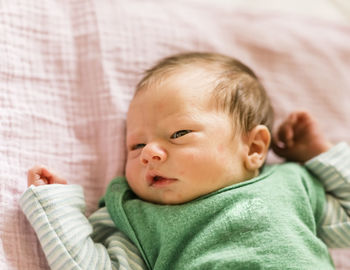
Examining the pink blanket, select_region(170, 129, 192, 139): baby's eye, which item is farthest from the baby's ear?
the pink blanket

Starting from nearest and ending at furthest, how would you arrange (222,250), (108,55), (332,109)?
(222,250)
(108,55)
(332,109)

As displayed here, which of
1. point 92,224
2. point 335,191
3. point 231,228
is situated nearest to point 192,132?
point 231,228

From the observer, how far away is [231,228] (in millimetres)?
1160

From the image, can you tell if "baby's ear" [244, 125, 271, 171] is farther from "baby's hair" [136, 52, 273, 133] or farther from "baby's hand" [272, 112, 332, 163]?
"baby's hand" [272, 112, 332, 163]

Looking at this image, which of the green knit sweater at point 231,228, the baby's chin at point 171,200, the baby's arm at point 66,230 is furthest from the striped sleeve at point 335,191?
the baby's arm at point 66,230

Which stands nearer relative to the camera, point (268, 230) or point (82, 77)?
point (268, 230)

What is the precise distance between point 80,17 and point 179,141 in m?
0.58

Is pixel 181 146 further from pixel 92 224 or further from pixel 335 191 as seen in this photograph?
pixel 335 191

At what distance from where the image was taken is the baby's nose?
3.88ft

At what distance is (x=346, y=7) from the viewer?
82.7 inches

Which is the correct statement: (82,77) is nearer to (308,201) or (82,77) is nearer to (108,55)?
(108,55)

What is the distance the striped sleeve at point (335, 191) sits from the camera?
4.48ft

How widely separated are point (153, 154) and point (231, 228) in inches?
10.0

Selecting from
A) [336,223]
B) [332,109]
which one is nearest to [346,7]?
[332,109]
